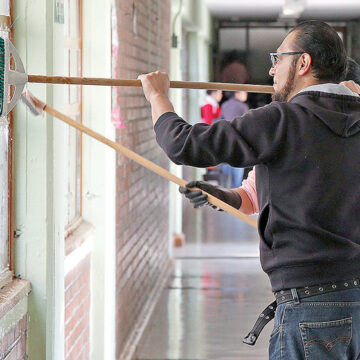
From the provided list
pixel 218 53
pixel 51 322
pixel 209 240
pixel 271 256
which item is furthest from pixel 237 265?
pixel 218 53

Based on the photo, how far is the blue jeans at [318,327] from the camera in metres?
2.27

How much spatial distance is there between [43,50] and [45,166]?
1.33ft

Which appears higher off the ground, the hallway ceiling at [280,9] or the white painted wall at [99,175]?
the hallway ceiling at [280,9]

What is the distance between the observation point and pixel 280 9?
16625 mm

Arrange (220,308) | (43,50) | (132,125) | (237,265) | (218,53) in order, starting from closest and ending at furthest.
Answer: (43,50), (132,125), (220,308), (237,265), (218,53)

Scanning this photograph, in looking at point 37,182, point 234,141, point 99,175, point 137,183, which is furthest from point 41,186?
point 137,183

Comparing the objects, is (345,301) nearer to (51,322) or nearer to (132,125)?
(51,322)

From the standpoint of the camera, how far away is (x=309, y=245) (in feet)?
7.48

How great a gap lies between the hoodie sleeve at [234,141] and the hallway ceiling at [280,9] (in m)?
10.8

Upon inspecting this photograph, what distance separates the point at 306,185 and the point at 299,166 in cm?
6

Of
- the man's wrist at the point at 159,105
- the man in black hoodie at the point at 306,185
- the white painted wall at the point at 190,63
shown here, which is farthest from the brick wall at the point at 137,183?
the man in black hoodie at the point at 306,185

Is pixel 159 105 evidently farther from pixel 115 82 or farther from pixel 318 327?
pixel 318 327

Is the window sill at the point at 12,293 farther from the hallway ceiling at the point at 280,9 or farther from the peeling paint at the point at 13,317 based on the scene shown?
the hallway ceiling at the point at 280,9

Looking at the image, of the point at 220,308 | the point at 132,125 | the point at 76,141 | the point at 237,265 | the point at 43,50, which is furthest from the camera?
the point at 237,265
